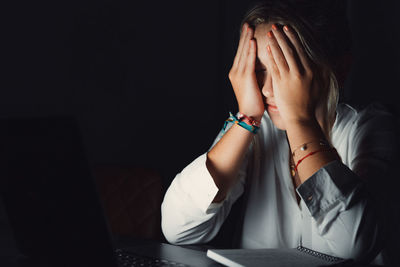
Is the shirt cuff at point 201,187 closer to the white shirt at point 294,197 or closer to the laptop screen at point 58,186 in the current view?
the white shirt at point 294,197

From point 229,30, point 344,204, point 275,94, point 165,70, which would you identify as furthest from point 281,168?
point 229,30

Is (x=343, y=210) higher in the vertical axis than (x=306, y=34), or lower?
lower

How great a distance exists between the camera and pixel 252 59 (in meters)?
1.25

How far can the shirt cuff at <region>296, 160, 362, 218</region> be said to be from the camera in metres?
1.00

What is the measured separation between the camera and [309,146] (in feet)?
3.55

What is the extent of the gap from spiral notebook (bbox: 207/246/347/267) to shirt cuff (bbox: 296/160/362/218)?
4.7 inches

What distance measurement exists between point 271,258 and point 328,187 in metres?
0.24

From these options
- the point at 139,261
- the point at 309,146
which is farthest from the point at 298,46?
the point at 139,261

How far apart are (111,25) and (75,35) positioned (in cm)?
21

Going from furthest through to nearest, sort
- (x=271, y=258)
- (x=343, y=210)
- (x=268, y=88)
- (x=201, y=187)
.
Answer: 1. (x=268, y=88)
2. (x=201, y=187)
3. (x=343, y=210)
4. (x=271, y=258)

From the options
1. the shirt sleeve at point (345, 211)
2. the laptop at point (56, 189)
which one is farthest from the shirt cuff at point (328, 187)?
the laptop at point (56, 189)

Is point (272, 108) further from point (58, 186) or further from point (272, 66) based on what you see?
point (58, 186)

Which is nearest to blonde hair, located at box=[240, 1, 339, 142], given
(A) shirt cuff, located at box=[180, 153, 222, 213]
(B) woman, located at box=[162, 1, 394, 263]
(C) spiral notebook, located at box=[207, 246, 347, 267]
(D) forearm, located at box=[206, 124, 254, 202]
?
(B) woman, located at box=[162, 1, 394, 263]

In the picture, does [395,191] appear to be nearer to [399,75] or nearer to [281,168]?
[281,168]
